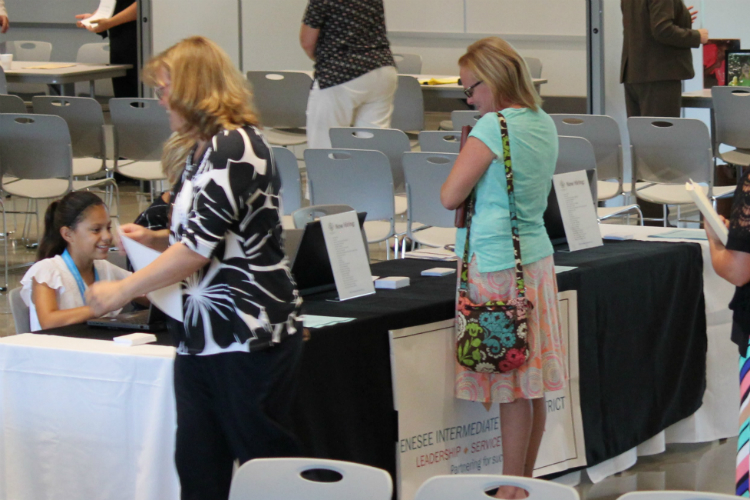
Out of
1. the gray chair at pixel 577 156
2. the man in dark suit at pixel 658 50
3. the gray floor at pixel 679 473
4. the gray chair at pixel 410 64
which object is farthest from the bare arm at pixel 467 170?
the gray chair at pixel 410 64

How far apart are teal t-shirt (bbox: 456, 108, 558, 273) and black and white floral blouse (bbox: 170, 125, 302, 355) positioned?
86 centimetres

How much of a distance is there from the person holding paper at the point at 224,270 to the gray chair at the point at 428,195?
9.13 ft

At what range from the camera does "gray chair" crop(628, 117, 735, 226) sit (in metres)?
5.64

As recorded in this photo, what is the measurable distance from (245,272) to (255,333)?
12 cm

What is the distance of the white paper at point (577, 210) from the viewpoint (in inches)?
146

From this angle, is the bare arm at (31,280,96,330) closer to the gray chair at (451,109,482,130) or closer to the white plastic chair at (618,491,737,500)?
the white plastic chair at (618,491,737,500)

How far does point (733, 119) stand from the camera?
20.9ft

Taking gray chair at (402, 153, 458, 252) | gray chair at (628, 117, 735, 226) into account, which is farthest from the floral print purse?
gray chair at (628, 117, 735, 226)

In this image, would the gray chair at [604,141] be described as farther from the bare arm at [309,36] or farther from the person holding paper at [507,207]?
the person holding paper at [507,207]

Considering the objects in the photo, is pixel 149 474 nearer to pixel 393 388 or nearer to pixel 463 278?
pixel 393 388

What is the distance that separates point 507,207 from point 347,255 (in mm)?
554

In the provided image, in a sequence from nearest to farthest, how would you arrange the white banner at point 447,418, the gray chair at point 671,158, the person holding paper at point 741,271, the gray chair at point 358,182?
the person holding paper at point 741,271 → the white banner at point 447,418 → the gray chair at point 358,182 → the gray chair at point 671,158

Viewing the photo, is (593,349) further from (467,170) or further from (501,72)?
(501,72)

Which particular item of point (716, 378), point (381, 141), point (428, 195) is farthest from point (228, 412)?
point (381, 141)
